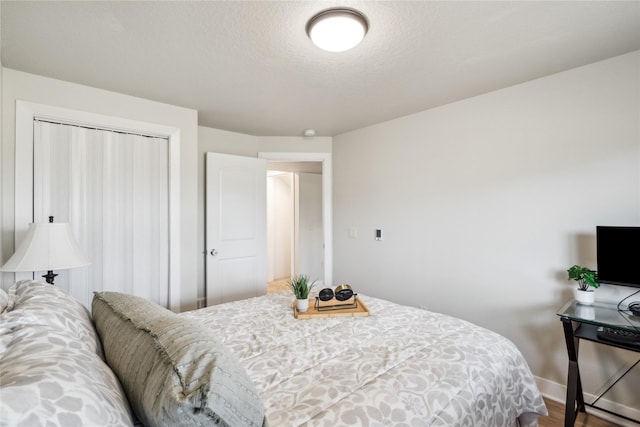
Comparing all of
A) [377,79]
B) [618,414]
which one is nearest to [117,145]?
[377,79]

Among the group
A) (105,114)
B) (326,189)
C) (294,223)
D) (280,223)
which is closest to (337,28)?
(105,114)

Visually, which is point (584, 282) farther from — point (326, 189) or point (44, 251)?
point (44, 251)

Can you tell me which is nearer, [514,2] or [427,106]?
[514,2]

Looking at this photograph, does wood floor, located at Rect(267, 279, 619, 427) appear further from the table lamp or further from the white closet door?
the table lamp

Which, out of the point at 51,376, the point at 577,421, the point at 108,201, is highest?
the point at 108,201

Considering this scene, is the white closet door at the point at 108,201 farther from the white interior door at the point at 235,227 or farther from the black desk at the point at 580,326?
the black desk at the point at 580,326

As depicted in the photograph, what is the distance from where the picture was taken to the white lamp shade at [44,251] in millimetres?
1791

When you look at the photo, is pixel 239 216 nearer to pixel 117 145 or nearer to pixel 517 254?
pixel 117 145

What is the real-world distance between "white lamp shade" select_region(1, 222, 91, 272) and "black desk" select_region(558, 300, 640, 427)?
3033 millimetres

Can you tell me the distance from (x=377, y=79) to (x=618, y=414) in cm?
273

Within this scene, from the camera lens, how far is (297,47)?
1.79 meters

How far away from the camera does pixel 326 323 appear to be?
5.61 ft

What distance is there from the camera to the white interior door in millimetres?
3328

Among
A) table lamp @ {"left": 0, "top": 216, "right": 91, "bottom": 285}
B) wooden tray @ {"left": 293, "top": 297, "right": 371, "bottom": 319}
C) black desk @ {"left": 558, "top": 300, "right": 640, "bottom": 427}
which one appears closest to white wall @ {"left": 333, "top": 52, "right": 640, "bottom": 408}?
Result: black desk @ {"left": 558, "top": 300, "right": 640, "bottom": 427}
